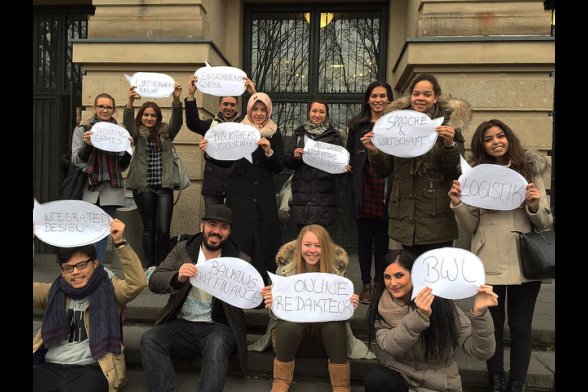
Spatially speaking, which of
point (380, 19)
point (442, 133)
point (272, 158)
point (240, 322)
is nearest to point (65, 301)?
point (240, 322)

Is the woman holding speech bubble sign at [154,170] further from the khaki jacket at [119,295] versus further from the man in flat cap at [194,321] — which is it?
the khaki jacket at [119,295]

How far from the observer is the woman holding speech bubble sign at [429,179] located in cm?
334

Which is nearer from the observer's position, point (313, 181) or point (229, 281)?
point (229, 281)

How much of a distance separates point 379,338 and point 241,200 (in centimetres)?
160

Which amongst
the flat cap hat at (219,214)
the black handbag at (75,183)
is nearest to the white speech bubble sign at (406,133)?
the flat cap hat at (219,214)

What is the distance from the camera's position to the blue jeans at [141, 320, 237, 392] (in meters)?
3.06

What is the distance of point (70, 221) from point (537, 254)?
2.98 m

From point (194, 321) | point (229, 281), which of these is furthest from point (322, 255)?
point (194, 321)

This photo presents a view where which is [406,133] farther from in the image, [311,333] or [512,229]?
[311,333]

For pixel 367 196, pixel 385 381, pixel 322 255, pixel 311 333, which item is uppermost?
pixel 367 196

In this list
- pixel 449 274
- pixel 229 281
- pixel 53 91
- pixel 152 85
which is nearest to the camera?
pixel 449 274

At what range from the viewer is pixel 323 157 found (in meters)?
3.97

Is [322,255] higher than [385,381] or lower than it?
higher

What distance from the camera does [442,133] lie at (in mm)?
3158
